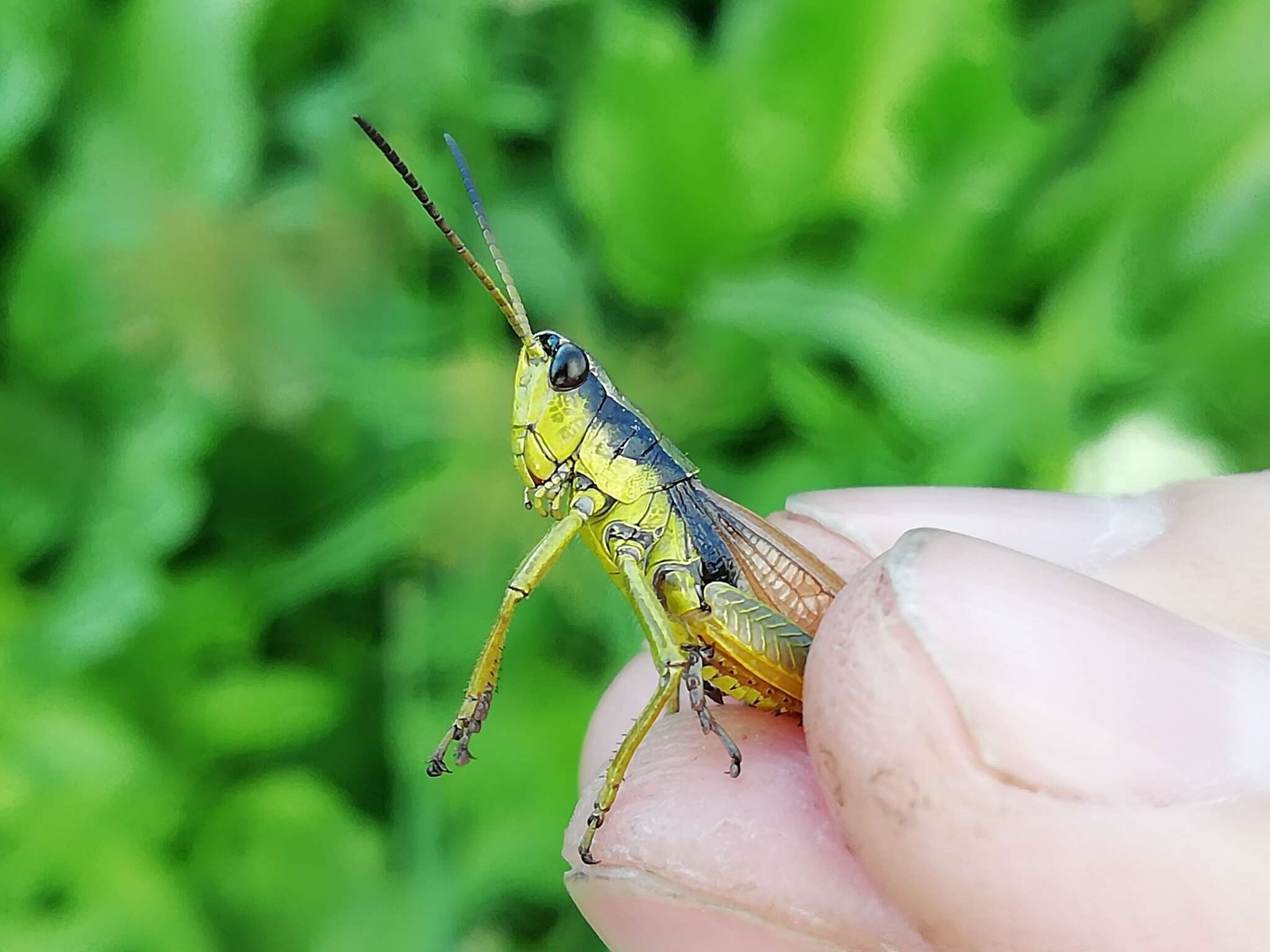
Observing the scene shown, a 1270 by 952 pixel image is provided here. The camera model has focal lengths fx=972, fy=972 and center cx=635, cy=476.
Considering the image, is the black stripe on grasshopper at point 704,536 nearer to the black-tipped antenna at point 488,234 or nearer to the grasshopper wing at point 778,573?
the grasshopper wing at point 778,573

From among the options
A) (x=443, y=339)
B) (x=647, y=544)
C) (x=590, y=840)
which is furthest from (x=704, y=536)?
(x=443, y=339)

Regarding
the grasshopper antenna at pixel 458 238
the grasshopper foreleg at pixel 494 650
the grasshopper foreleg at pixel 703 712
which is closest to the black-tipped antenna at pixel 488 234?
the grasshopper antenna at pixel 458 238

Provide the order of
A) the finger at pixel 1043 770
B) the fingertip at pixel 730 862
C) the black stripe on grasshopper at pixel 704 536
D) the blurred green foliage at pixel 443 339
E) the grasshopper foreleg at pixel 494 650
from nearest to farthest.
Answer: the finger at pixel 1043 770 < the fingertip at pixel 730 862 < the grasshopper foreleg at pixel 494 650 < the black stripe on grasshopper at pixel 704 536 < the blurred green foliage at pixel 443 339

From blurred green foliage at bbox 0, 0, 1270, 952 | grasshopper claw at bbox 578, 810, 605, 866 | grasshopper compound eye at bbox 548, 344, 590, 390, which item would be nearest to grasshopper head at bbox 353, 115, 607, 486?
grasshopper compound eye at bbox 548, 344, 590, 390

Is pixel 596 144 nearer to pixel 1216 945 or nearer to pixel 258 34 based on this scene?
pixel 258 34

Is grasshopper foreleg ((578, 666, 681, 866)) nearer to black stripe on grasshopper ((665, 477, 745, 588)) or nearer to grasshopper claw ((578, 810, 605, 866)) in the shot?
grasshopper claw ((578, 810, 605, 866))

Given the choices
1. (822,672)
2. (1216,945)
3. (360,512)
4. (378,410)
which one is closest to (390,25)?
(378,410)

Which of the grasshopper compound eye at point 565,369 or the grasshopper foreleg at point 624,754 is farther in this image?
the grasshopper compound eye at point 565,369
